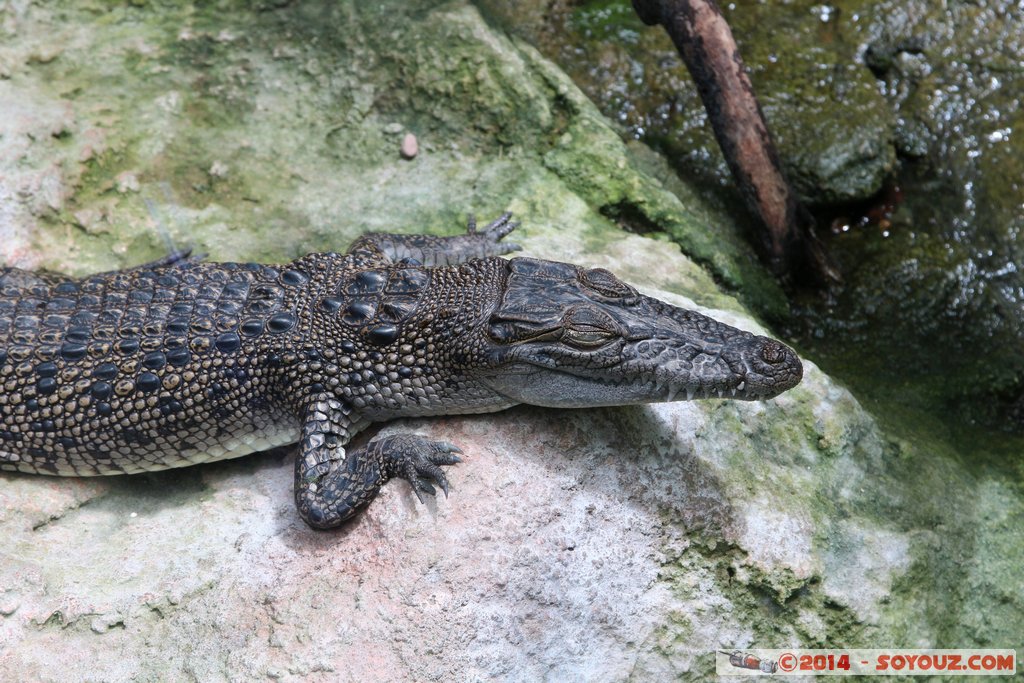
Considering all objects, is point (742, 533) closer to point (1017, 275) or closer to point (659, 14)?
point (1017, 275)

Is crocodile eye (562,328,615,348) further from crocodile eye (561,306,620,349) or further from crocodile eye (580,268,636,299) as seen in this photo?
crocodile eye (580,268,636,299)

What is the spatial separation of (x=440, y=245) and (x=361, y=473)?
1.56m

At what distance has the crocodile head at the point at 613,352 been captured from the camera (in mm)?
3695

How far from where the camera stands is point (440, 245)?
4.95 meters

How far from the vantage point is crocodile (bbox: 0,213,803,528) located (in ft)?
12.4

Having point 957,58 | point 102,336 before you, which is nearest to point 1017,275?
point 957,58

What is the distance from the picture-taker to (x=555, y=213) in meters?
5.28

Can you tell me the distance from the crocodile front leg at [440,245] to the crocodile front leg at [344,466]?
1.11m

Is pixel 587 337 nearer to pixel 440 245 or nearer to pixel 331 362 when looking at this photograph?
pixel 331 362

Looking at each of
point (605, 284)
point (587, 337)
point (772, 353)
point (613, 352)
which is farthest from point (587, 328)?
point (772, 353)

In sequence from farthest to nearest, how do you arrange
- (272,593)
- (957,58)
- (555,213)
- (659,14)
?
(957,58) → (659,14) → (555,213) → (272,593)

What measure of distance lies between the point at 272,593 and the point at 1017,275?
4.69 m

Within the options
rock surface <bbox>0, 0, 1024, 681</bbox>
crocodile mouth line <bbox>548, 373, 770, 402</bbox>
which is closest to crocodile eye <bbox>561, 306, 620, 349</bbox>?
crocodile mouth line <bbox>548, 373, 770, 402</bbox>

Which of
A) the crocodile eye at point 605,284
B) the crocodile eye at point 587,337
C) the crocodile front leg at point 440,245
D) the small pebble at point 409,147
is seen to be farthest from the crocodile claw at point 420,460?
the small pebble at point 409,147
